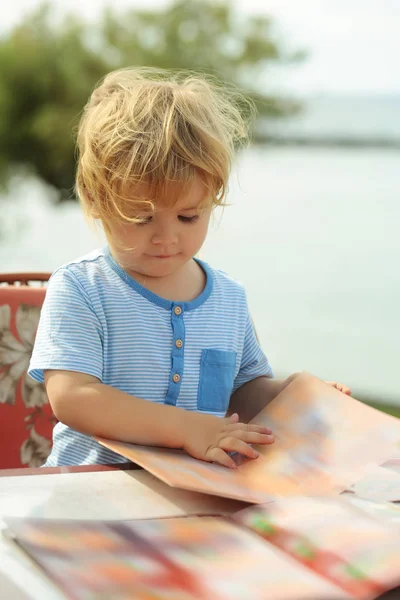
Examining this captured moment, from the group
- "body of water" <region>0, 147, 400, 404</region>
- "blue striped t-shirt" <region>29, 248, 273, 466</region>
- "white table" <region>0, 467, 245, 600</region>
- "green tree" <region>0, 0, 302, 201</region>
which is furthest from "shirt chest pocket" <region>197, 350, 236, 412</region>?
"green tree" <region>0, 0, 302, 201</region>

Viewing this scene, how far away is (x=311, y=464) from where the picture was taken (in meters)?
0.81

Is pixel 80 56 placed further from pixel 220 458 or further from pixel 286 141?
pixel 220 458

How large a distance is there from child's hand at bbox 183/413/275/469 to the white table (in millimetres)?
61

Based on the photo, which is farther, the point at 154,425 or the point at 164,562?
the point at 154,425

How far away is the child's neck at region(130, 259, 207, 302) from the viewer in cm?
107

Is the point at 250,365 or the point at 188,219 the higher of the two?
the point at 188,219

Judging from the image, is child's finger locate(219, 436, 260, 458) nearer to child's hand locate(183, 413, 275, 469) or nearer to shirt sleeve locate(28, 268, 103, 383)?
child's hand locate(183, 413, 275, 469)


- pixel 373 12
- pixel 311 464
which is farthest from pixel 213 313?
pixel 373 12

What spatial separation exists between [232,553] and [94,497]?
174 millimetres

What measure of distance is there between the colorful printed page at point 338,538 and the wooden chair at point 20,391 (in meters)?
0.62

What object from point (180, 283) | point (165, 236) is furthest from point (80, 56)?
point (165, 236)

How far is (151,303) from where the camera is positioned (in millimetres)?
1057

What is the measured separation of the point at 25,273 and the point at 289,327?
8.79 feet

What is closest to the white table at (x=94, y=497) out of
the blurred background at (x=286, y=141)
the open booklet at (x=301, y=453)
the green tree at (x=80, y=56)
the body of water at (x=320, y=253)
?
the open booklet at (x=301, y=453)
